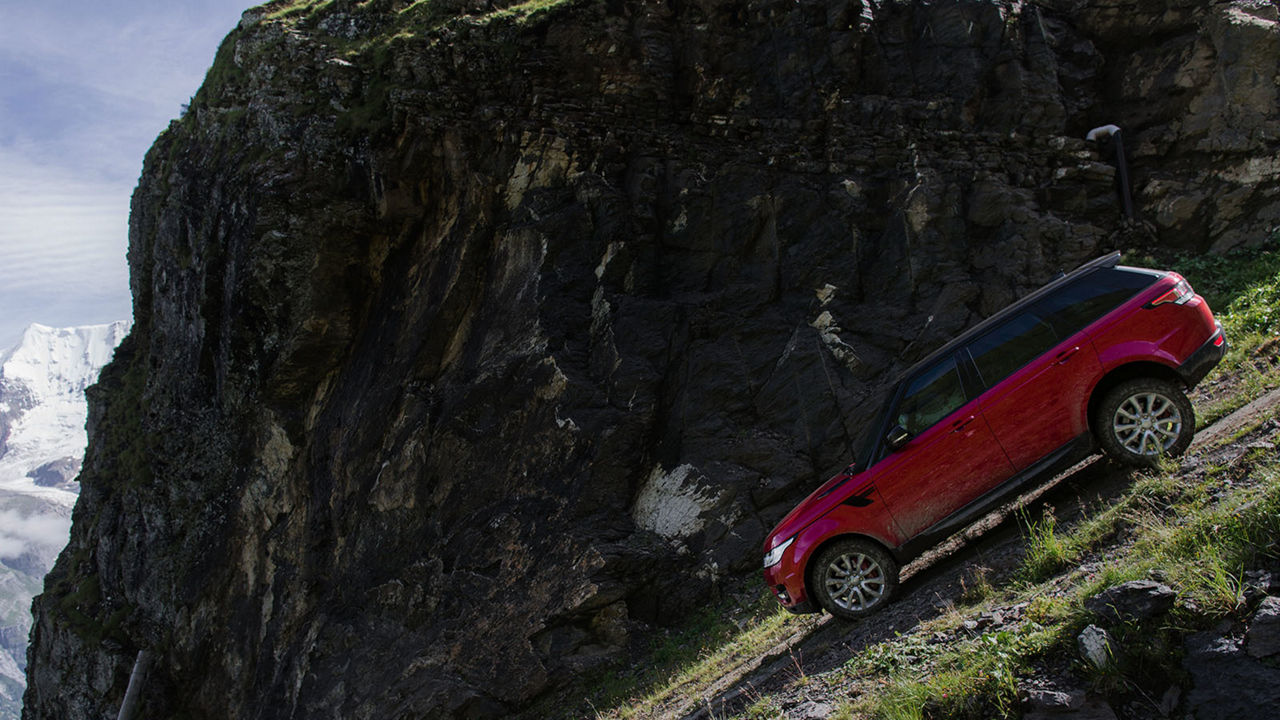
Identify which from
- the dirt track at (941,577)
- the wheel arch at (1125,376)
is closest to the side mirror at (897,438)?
the dirt track at (941,577)

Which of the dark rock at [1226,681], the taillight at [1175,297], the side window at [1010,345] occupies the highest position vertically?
the taillight at [1175,297]

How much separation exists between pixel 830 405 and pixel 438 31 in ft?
32.8

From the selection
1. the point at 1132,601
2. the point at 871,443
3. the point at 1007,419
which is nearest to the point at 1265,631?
the point at 1132,601

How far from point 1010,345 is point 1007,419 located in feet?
2.32

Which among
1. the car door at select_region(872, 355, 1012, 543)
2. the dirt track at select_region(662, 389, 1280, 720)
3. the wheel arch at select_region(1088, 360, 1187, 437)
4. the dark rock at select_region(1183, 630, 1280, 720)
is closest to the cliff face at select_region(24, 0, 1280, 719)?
the dirt track at select_region(662, 389, 1280, 720)

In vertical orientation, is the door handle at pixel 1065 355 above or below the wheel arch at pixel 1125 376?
above

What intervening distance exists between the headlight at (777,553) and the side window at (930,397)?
1463 mm

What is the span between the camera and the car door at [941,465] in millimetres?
6883

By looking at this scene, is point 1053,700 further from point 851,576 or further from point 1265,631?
point 851,576

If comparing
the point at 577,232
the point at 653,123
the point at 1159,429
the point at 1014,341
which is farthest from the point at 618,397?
the point at 1159,429

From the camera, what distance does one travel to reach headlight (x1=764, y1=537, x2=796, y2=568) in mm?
7390

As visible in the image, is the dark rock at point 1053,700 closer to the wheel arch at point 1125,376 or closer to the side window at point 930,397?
the side window at point 930,397

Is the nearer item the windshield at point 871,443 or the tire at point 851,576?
the tire at point 851,576

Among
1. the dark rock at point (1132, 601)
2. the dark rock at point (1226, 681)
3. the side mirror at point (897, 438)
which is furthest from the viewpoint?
the side mirror at point (897, 438)
